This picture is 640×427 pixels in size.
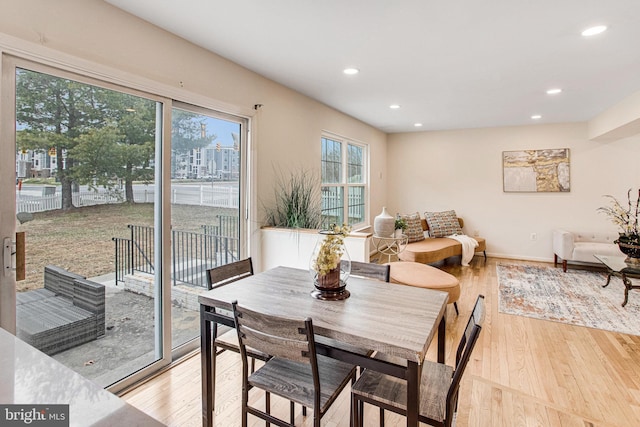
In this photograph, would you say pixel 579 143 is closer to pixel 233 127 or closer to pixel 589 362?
pixel 589 362

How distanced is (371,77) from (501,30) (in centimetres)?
129

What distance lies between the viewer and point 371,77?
340 centimetres

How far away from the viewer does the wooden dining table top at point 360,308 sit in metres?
1.29

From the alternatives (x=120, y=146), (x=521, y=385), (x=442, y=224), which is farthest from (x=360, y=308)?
(x=442, y=224)

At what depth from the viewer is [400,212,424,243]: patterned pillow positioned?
5.49 meters

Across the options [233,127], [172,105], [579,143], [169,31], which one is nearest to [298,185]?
[233,127]

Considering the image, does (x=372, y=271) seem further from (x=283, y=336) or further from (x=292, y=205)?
(x=292, y=205)

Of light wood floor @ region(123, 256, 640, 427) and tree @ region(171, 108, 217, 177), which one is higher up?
tree @ region(171, 108, 217, 177)

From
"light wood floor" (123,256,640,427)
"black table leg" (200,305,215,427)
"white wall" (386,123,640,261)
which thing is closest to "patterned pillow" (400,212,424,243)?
"white wall" (386,123,640,261)

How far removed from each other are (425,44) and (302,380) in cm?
252

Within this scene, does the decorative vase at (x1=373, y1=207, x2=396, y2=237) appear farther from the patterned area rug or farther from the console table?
the console table

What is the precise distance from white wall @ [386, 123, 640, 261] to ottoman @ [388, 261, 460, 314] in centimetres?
332

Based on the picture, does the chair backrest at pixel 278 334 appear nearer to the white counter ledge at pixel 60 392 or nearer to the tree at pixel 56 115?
the white counter ledge at pixel 60 392

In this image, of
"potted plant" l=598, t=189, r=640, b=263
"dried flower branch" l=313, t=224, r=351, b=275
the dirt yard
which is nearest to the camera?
"dried flower branch" l=313, t=224, r=351, b=275
